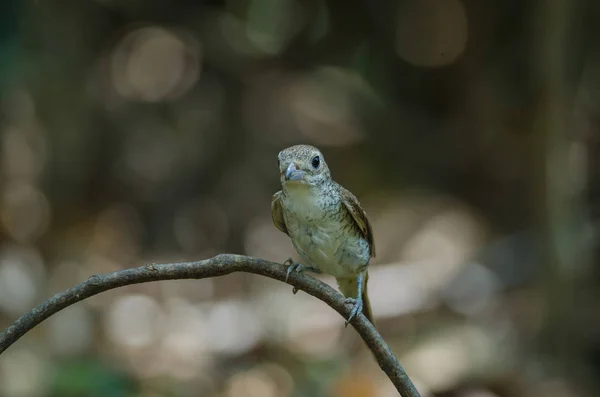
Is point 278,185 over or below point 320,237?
over

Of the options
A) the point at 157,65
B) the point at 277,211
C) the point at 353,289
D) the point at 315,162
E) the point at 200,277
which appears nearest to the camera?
the point at 200,277

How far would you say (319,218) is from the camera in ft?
7.64

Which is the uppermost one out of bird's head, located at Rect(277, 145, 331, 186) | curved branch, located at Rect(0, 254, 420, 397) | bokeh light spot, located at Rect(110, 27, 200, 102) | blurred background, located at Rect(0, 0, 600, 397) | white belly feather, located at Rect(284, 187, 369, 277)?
bokeh light spot, located at Rect(110, 27, 200, 102)

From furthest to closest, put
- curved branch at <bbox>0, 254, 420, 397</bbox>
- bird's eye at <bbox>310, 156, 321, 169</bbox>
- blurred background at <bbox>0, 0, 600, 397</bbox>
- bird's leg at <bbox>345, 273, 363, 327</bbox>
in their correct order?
blurred background at <bbox>0, 0, 600, 397</bbox>
bird's eye at <bbox>310, 156, 321, 169</bbox>
bird's leg at <bbox>345, 273, 363, 327</bbox>
curved branch at <bbox>0, 254, 420, 397</bbox>

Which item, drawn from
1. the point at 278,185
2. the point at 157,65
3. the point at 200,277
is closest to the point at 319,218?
the point at 200,277

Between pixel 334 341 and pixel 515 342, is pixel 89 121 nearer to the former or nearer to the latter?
pixel 334 341

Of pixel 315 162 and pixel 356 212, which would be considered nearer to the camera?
pixel 315 162

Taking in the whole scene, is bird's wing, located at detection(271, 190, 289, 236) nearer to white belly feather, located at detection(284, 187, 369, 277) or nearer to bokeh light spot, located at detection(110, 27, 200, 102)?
white belly feather, located at detection(284, 187, 369, 277)

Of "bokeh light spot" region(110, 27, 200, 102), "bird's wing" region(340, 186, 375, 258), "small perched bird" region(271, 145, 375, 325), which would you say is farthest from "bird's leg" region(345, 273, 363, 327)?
"bokeh light spot" region(110, 27, 200, 102)

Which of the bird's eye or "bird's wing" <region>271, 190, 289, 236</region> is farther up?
"bird's wing" <region>271, 190, 289, 236</region>

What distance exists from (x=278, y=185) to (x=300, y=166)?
185 inches

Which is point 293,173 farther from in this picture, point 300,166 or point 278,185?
point 278,185

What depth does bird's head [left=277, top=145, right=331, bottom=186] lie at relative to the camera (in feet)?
7.12

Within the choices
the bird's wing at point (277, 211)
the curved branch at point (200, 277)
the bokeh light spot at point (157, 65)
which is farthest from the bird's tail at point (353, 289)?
the bokeh light spot at point (157, 65)
